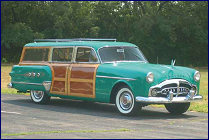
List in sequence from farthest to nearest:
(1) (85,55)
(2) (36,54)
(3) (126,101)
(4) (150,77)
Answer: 1. (2) (36,54)
2. (1) (85,55)
3. (3) (126,101)
4. (4) (150,77)

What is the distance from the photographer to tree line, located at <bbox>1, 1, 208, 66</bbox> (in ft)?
167

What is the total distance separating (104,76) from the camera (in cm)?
1237

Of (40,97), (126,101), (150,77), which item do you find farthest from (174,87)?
(40,97)

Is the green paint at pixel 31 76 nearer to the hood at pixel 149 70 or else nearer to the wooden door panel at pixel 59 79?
the wooden door panel at pixel 59 79

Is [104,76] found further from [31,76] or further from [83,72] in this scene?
[31,76]


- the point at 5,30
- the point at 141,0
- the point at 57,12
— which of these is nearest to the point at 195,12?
the point at 141,0

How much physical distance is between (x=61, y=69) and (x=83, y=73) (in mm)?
967

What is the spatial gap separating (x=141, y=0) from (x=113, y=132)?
162ft

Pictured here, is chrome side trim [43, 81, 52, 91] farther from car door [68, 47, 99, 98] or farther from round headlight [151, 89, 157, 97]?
round headlight [151, 89, 157, 97]

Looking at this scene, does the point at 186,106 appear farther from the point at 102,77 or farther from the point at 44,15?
the point at 44,15

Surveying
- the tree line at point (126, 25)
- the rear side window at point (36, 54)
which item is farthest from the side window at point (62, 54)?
the tree line at point (126, 25)

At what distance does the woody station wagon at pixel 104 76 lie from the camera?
38.0ft

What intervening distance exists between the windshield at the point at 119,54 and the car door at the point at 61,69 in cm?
111

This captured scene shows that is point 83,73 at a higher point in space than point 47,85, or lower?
higher
